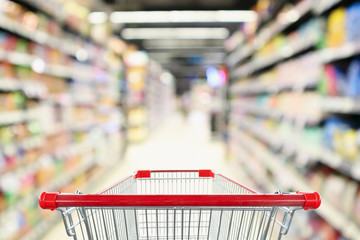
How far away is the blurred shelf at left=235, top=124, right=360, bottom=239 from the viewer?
191cm

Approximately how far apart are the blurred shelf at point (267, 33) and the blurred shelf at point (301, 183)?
1.47 metres

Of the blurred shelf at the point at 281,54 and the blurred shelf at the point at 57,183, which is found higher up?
the blurred shelf at the point at 281,54

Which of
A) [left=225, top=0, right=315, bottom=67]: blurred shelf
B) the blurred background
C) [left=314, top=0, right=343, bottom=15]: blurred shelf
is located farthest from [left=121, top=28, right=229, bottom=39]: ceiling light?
[left=314, top=0, right=343, bottom=15]: blurred shelf

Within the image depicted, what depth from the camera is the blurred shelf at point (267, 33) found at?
2820 millimetres

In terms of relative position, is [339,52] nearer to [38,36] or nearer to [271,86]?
[271,86]

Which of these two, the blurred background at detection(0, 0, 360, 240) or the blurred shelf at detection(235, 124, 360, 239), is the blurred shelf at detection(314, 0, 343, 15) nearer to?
the blurred background at detection(0, 0, 360, 240)

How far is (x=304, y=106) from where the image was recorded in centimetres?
292

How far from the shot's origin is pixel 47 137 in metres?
3.47

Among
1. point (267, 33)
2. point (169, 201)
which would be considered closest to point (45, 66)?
point (267, 33)

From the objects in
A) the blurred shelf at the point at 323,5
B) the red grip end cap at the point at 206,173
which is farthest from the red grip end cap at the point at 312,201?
the blurred shelf at the point at 323,5

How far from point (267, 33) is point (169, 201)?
389 cm

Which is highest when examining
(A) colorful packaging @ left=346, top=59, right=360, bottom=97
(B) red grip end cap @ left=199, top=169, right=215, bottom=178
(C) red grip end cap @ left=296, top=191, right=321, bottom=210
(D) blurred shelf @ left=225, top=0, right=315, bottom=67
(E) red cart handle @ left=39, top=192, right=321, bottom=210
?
(D) blurred shelf @ left=225, top=0, right=315, bottom=67

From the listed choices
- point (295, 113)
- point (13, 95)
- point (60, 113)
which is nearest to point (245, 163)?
point (295, 113)

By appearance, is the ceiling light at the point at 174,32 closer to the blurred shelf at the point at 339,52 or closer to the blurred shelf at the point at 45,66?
the blurred shelf at the point at 45,66
